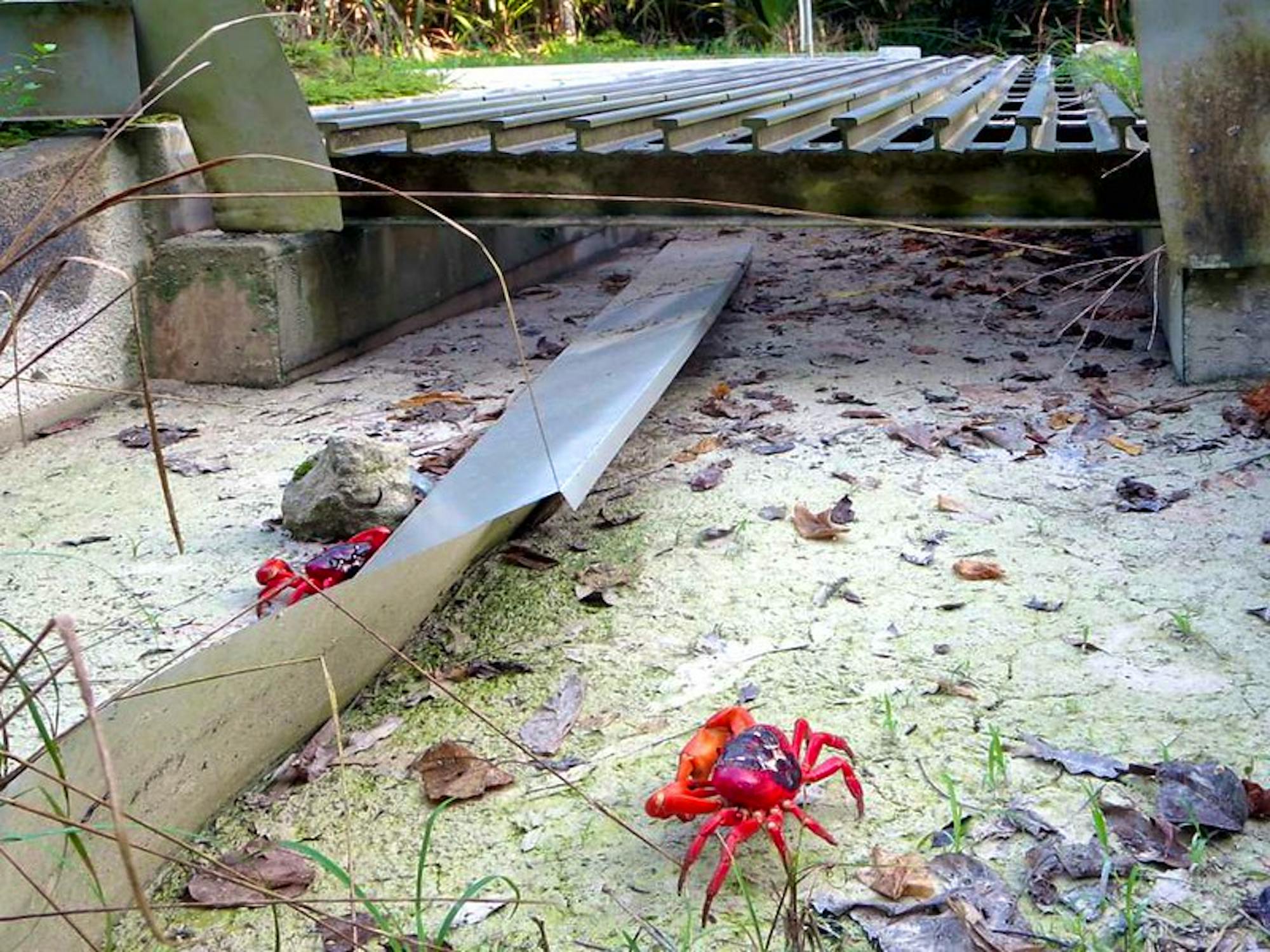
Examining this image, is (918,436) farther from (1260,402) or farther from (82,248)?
(82,248)

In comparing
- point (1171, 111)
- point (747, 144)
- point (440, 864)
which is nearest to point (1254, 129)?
point (1171, 111)

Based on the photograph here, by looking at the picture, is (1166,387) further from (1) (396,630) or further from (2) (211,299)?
(2) (211,299)

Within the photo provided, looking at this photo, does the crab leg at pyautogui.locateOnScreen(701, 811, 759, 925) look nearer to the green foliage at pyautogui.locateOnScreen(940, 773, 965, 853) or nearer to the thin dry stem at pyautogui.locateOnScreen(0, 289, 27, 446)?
the green foliage at pyautogui.locateOnScreen(940, 773, 965, 853)

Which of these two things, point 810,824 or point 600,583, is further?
point 600,583

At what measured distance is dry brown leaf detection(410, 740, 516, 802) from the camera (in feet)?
7.75

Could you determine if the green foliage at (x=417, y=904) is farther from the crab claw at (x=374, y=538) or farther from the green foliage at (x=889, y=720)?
the crab claw at (x=374, y=538)

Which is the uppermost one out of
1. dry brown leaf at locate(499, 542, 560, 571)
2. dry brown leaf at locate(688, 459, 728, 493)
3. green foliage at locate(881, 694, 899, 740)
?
dry brown leaf at locate(688, 459, 728, 493)

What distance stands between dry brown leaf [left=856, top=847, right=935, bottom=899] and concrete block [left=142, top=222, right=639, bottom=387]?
9.61 feet

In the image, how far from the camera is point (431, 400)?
173 inches

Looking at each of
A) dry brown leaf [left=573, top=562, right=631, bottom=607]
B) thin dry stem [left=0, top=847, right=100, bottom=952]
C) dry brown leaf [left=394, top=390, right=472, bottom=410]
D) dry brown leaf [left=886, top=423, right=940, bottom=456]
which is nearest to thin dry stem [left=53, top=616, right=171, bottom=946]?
thin dry stem [left=0, top=847, right=100, bottom=952]

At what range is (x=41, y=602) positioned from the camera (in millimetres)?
3023

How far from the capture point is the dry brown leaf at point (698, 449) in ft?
12.2

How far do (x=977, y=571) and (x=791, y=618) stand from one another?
1.44 ft

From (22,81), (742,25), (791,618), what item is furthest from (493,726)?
(742,25)
